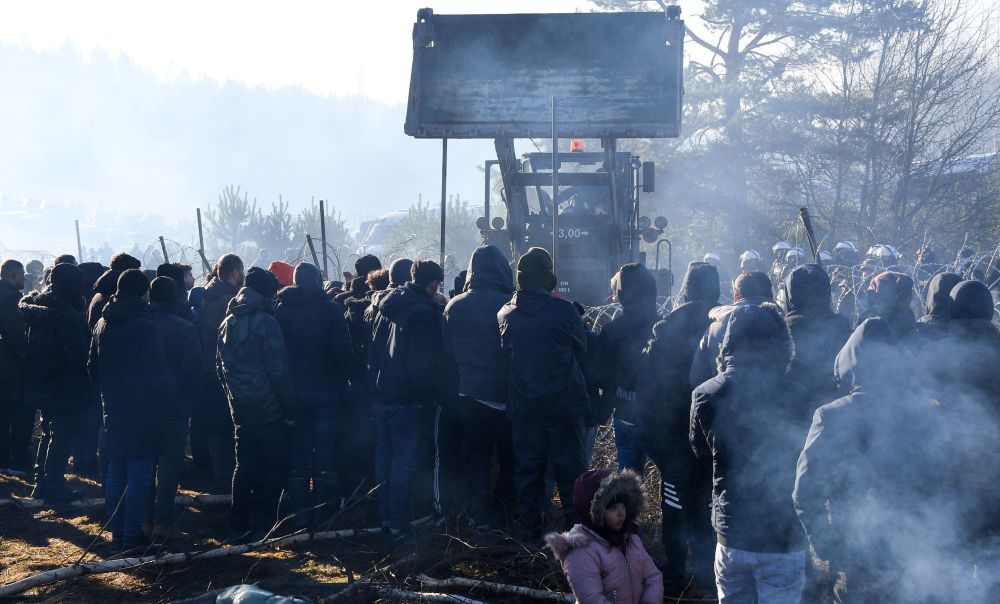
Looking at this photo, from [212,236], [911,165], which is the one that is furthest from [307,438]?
[212,236]

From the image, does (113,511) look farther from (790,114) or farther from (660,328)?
(790,114)

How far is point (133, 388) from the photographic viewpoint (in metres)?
6.00

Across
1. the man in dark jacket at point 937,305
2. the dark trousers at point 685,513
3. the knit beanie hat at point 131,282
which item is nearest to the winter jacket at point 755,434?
the dark trousers at point 685,513

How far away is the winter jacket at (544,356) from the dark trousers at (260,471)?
194cm

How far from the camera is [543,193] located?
12.2 metres

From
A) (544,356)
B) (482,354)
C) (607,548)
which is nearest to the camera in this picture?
(607,548)

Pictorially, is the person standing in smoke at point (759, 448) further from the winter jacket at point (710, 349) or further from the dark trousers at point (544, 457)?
the dark trousers at point (544, 457)

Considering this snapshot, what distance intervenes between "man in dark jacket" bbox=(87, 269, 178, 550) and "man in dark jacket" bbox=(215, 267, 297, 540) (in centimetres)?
45

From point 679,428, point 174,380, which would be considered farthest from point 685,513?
point 174,380

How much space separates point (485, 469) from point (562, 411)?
3.98 feet

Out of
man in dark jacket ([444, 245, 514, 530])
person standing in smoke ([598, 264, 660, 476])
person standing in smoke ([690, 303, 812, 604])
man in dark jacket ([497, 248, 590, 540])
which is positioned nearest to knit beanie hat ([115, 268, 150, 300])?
man in dark jacket ([444, 245, 514, 530])

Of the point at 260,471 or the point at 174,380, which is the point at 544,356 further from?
the point at 174,380

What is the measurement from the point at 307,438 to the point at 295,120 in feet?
499

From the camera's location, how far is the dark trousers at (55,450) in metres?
7.45
